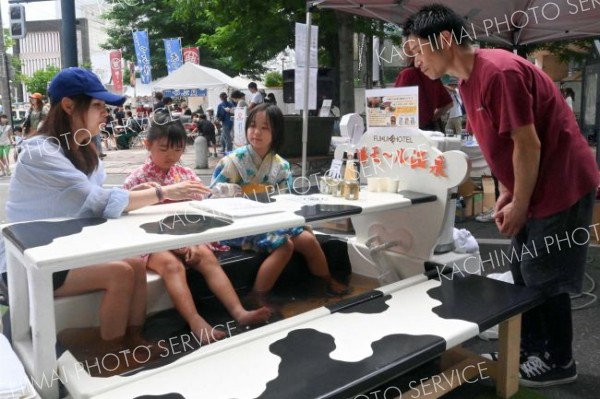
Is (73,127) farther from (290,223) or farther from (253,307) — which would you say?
(253,307)

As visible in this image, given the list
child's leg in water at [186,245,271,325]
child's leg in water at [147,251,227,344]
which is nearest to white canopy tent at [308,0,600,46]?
child's leg in water at [186,245,271,325]

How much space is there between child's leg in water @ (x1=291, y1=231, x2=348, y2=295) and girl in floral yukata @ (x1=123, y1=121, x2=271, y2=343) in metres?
0.51

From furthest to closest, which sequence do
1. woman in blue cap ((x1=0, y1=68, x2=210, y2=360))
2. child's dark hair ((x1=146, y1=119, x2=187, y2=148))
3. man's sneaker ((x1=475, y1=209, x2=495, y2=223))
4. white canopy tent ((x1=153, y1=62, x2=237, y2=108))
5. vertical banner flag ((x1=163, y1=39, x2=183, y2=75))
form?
vertical banner flag ((x1=163, y1=39, x2=183, y2=75)), white canopy tent ((x1=153, y1=62, x2=237, y2=108)), man's sneaker ((x1=475, y1=209, x2=495, y2=223)), child's dark hair ((x1=146, y1=119, x2=187, y2=148)), woman in blue cap ((x1=0, y1=68, x2=210, y2=360))

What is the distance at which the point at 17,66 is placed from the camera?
141ft

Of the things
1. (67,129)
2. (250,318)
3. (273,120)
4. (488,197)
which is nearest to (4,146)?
(488,197)

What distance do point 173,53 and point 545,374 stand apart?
57.5 feet

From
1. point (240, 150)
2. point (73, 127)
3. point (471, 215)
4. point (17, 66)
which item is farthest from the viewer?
point (17, 66)

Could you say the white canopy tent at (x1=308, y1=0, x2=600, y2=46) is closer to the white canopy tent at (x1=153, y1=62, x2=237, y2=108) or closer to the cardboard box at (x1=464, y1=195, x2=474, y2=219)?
the cardboard box at (x1=464, y1=195, x2=474, y2=219)

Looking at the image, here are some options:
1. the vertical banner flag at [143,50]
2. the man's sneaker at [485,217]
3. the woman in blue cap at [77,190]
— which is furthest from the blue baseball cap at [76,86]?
the vertical banner flag at [143,50]

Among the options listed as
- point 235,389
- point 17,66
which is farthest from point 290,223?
point 17,66

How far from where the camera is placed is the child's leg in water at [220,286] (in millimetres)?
2207

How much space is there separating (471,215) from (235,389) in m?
4.43

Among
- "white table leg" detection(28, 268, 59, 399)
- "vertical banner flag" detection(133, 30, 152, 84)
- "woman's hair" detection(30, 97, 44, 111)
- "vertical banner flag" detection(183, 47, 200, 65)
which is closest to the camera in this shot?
"white table leg" detection(28, 268, 59, 399)

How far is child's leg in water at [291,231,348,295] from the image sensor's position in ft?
9.00
